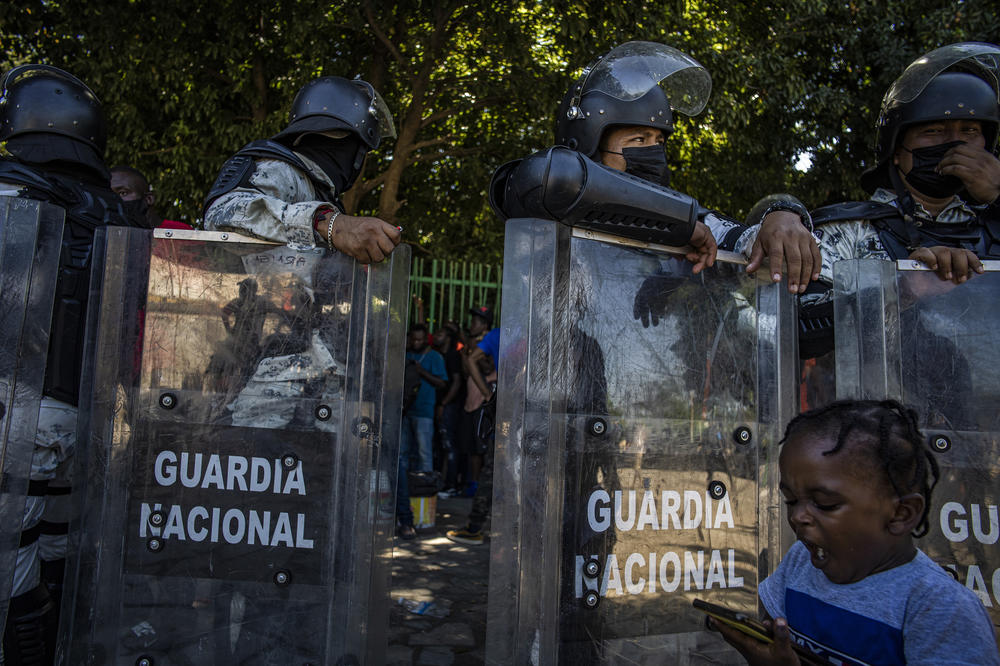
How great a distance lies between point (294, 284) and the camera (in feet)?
6.92

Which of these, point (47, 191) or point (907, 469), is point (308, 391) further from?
point (907, 469)

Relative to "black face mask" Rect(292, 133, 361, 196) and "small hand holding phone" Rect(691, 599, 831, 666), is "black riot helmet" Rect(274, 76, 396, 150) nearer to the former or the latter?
"black face mask" Rect(292, 133, 361, 196)

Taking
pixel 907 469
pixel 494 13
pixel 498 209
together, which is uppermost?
pixel 494 13

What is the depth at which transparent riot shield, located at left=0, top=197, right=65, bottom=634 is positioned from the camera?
197 centimetres

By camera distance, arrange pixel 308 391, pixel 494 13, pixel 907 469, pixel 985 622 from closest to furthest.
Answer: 1. pixel 985 622
2. pixel 907 469
3. pixel 308 391
4. pixel 494 13

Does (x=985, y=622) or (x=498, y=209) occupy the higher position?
(x=498, y=209)

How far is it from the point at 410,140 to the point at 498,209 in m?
5.48

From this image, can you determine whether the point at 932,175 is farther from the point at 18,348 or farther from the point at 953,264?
the point at 18,348

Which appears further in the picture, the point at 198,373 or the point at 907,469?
the point at 198,373

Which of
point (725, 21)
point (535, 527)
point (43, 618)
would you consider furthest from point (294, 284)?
point (725, 21)

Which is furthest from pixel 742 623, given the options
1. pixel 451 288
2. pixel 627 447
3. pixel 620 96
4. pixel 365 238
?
pixel 451 288

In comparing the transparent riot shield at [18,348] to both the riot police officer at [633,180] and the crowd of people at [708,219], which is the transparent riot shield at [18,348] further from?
the riot police officer at [633,180]

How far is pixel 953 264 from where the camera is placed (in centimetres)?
198

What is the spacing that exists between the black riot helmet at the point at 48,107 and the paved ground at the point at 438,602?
97.7 inches
